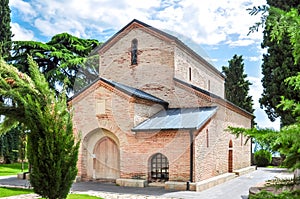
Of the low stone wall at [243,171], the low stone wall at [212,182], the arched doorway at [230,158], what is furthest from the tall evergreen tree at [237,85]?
the low stone wall at [212,182]

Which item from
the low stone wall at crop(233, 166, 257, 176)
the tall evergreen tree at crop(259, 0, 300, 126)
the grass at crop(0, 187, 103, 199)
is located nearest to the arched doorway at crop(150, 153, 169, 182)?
the grass at crop(0, 187, 103, 199)

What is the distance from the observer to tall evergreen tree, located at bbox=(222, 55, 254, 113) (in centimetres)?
3231

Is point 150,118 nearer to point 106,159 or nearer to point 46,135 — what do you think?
point 106,159

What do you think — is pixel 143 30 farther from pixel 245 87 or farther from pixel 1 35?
pixel 1 35

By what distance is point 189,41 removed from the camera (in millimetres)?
20828

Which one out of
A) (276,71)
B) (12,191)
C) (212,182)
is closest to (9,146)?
(12,191)

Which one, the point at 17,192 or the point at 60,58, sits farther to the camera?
the point at 60,58

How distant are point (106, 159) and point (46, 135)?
841 centimetres

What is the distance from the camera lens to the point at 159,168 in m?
16.1

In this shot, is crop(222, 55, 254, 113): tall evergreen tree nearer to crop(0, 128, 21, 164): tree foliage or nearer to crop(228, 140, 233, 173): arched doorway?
crop(228, 140, 233, 173): arched doorway

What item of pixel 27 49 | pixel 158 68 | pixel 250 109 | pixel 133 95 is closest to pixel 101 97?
pixel 133 95

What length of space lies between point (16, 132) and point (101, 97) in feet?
55.7

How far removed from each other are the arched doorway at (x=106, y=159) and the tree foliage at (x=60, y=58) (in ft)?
40.6

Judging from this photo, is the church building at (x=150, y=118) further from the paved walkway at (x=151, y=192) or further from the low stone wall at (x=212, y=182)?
the paved walkway at (x=151, y=192)
